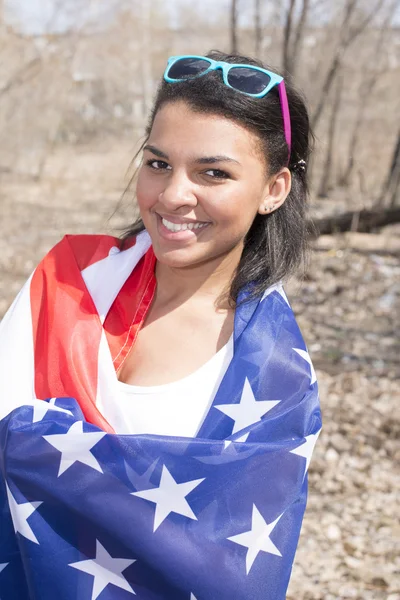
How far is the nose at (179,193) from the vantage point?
177 centimetres

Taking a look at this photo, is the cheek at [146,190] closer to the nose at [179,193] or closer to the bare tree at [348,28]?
the nose at [179,193]

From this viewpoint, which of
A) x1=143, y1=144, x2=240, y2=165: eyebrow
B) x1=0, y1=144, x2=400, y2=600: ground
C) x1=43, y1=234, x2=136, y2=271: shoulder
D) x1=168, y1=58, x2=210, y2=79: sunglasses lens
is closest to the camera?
x1=143, y1=144, x2=240, y2=165: eyebrow

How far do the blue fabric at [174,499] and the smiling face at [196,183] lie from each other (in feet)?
1.19

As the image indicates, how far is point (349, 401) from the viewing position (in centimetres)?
488

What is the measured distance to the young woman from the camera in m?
1.66

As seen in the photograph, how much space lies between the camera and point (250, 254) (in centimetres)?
215

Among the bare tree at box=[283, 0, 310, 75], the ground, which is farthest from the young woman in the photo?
the bare tree at box=[283, 0, 310, 75]

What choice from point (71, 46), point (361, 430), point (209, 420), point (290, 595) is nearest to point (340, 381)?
point (361, 430)

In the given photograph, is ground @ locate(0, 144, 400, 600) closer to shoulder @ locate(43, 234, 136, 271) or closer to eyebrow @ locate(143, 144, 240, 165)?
shoulder @ locate(43, 234, 136, 271)

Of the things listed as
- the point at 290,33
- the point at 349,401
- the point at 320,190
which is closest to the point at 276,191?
the point at 349,401

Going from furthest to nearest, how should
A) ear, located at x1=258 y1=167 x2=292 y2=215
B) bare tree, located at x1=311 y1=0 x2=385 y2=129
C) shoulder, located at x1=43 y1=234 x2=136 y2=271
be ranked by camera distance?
bare tree, located at x1=311 y1=0 x2=385 y2=129 → shoulder, located at x1=43 y1=234 x2=136 y2=271 → ear, located at x1=258 y1=167 x2=292 y2=215

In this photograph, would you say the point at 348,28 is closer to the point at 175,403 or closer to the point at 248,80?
the point at 248,80

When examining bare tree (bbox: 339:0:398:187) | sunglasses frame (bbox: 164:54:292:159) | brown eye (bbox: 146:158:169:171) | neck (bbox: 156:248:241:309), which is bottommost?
bare tree (bbox: 339:0:398:187)

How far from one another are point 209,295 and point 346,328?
168 inches
